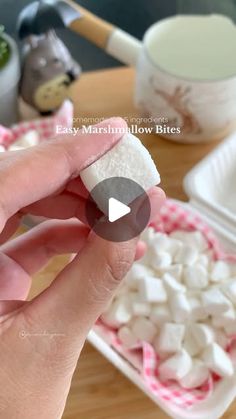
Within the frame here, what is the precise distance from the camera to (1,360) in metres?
0.37

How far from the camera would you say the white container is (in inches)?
21.2

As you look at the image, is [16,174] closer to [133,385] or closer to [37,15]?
[133,385]

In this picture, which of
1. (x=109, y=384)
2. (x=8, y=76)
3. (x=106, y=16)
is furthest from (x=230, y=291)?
(x=106, y=16)

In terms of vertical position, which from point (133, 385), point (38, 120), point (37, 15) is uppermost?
point (37, 15)

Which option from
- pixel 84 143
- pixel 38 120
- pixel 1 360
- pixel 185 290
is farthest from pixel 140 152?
pixel 38 120

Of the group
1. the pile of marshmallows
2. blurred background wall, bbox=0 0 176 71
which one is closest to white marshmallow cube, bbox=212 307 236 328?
the pile of marshmallows

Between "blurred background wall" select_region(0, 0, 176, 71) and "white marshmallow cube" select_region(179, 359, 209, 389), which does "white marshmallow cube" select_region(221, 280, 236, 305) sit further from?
"blurred background wall" select_region(0, 0, 176, 71)

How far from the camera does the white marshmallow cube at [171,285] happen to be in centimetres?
61

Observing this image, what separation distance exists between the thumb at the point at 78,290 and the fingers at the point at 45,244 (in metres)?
0.13

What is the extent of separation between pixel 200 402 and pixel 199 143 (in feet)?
1.12

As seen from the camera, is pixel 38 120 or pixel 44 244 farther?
pixel 38 120

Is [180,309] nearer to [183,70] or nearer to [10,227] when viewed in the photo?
[10,227]

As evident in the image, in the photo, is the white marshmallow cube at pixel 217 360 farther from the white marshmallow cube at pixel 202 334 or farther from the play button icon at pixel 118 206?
the play button icon at pixel 118 206

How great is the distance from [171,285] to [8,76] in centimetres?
32
